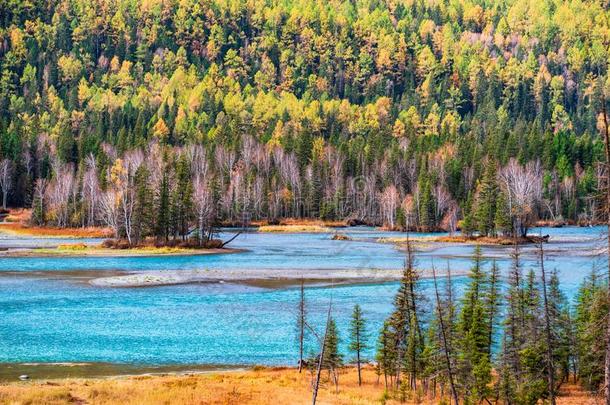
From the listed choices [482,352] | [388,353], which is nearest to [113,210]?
[388,353]

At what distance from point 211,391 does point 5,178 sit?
156m

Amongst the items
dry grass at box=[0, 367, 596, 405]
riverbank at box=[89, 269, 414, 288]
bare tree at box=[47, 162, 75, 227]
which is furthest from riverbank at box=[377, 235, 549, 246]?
dry grass at box=[0, 367, 596, 405]

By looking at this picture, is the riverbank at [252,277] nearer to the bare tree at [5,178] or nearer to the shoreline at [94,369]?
the shoreline at [94,369]

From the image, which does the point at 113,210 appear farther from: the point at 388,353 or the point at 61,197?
the point at 388,353

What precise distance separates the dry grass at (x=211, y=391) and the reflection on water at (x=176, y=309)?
17.3 feet

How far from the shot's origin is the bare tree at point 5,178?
185 m

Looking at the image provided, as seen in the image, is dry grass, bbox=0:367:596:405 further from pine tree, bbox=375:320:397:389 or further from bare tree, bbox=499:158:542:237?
bare tree, bbox=499:158:542:237

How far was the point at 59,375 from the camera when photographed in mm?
46344

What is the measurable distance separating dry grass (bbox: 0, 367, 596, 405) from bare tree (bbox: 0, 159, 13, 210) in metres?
150

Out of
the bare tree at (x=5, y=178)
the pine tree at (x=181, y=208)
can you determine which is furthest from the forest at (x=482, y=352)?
the bare tree at (x=5, y=178)

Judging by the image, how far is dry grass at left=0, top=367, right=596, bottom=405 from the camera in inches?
1527

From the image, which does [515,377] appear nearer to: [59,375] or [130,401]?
[130,401]

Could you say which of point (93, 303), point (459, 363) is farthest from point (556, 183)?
point (459, 363)

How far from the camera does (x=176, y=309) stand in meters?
68.8
